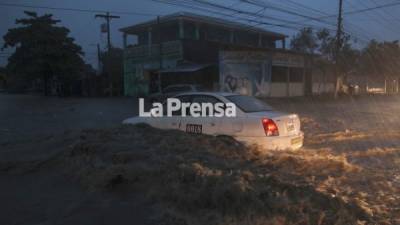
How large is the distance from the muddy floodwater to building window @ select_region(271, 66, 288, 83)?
22.7m

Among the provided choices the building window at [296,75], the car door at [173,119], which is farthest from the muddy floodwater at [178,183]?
the building window at [296,75]

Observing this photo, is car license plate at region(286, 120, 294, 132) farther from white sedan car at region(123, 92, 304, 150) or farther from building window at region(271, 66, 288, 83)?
building window at region(271, 66, 288, 83)

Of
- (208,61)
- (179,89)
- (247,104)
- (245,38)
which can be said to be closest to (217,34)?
(245,38)

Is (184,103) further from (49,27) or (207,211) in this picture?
(49,27)

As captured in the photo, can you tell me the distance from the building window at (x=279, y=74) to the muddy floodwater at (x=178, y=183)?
74.3 feet

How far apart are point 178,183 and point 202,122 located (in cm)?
341

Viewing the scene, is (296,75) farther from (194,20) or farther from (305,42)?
(305,42)

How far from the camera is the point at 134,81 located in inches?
1459

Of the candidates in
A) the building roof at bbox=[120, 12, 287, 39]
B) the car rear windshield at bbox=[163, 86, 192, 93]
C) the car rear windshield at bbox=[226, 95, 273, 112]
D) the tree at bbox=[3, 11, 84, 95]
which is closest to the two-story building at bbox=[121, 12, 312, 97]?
the building roof at bbox=[120, 12, 287, 39]

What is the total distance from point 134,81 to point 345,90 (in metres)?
21.6

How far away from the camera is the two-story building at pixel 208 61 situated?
27.8m

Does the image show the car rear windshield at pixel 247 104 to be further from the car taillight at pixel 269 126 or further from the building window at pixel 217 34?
the building window at pixel 217 34

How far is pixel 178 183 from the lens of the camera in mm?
4691

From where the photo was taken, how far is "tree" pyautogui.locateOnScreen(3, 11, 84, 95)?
41062 millimetres
